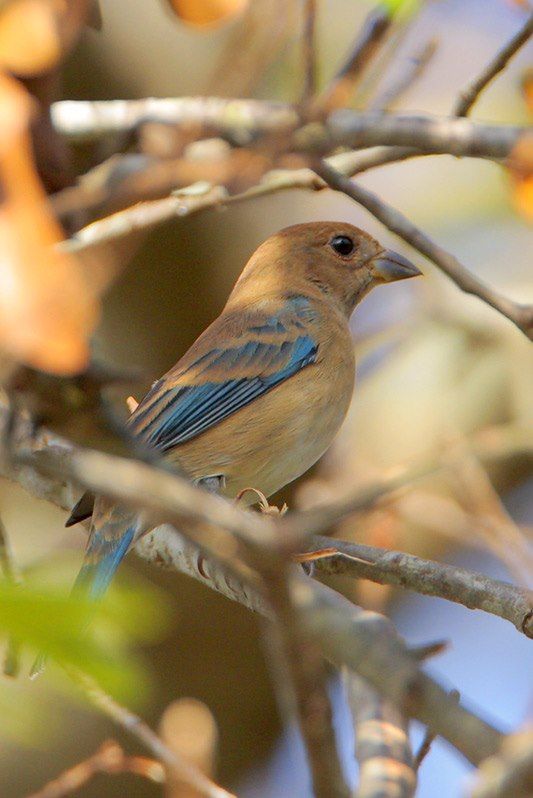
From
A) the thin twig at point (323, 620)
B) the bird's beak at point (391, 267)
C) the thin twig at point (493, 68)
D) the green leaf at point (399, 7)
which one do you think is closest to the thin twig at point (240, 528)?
the thin twig at point (323, 620)

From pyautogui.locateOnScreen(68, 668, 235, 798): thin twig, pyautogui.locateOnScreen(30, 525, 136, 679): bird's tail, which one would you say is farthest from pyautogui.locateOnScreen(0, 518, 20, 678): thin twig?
pyautogui.locateOnScreen(30, 525, 136, 679): bird's tail

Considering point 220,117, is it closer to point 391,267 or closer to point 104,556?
point 104,556

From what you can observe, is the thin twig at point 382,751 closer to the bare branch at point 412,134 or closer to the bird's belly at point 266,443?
the bare branch at point 412,134

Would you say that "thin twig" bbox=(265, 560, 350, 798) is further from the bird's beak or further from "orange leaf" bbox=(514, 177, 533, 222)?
the bird's beak

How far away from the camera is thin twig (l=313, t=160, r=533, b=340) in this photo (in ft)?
9.34

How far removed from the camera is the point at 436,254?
2969 mm

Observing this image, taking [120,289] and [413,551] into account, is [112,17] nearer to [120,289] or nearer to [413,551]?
[120,289]

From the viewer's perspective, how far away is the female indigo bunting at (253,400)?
4902 millimetres

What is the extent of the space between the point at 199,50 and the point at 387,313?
6.43 ft

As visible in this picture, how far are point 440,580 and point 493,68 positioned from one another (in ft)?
4.92

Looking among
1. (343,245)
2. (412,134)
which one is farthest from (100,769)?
(343,245)

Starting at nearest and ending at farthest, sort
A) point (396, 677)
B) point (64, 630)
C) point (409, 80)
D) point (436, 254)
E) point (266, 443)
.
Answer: point (64, 630)
point (396, 677)
point (436, 254)
point (409, 80)
point (266, 443)

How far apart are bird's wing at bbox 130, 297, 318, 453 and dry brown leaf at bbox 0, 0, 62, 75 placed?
107 inches

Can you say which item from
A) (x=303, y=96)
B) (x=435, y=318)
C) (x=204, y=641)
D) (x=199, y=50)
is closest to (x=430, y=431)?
(x=435, y=318)
